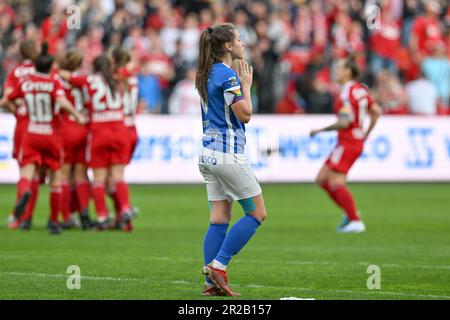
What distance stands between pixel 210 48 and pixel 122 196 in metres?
7.02

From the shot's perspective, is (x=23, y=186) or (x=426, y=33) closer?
(x=23, y=186)

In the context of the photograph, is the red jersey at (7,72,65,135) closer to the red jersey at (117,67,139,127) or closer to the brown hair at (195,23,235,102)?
the red jersey at (117,67,139,127)

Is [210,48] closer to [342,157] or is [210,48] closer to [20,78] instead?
[20,78]

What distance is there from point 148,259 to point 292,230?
443 centimetres

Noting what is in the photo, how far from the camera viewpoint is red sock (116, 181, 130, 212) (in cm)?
1644

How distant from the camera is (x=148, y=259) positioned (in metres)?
12.8

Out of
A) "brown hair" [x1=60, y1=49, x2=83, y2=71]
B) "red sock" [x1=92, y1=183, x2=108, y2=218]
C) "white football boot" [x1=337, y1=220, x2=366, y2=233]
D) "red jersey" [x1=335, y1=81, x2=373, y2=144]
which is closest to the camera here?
"brown hair" [x1=60, y1=49, x2=83, y2=71]

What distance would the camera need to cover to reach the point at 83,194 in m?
16.8

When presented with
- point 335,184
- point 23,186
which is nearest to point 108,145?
point 23,186

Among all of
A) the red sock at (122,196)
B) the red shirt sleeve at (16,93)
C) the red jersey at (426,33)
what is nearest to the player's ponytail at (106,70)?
the red shirt sleeve at (16,93)

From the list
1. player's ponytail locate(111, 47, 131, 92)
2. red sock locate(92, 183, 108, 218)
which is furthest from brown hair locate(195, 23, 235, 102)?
red sock locate(92, 183, 108, 218)

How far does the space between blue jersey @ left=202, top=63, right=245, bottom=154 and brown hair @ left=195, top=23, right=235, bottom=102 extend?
47 mm

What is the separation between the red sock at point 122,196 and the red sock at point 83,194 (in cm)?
53
